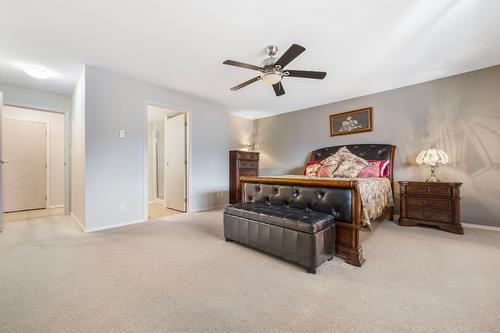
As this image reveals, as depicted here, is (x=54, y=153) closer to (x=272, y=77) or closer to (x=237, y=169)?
(x=237, y=169)

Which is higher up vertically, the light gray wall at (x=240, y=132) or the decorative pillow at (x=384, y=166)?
the light gray wall at (x=240, y=132)

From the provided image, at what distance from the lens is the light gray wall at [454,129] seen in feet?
10.6

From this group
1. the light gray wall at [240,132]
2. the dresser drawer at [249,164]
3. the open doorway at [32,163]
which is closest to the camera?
the open doorway at [32,163]

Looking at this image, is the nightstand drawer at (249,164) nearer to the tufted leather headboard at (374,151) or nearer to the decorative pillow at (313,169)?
the decorative pillow at (313,169)

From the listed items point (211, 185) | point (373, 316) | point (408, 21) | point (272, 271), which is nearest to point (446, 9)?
point (408, 21)

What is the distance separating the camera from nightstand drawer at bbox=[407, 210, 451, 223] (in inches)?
125

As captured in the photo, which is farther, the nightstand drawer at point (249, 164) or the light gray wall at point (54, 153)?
the nightstand drawer at point (249, 164)

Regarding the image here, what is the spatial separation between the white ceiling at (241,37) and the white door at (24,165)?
143 centimetres

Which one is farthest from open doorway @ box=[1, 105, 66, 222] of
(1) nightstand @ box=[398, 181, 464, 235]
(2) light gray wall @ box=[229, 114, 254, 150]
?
(1) nightstand @ box=[398, 181, 464, 235]

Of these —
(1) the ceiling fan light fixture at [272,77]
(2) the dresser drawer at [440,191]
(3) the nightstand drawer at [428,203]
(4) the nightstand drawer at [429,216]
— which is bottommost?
(4) the nightstand drawer at [429,216]

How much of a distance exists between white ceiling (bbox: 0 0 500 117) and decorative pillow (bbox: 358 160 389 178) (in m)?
1.48

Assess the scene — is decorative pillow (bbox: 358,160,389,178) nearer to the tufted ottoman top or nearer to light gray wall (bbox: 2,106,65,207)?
the tufted ottoman top

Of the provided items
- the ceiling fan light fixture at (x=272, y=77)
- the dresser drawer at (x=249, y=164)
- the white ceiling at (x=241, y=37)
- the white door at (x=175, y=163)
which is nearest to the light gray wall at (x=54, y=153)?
the white ceiling at (x=241, y=37)

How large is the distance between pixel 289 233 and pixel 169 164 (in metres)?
3.87
